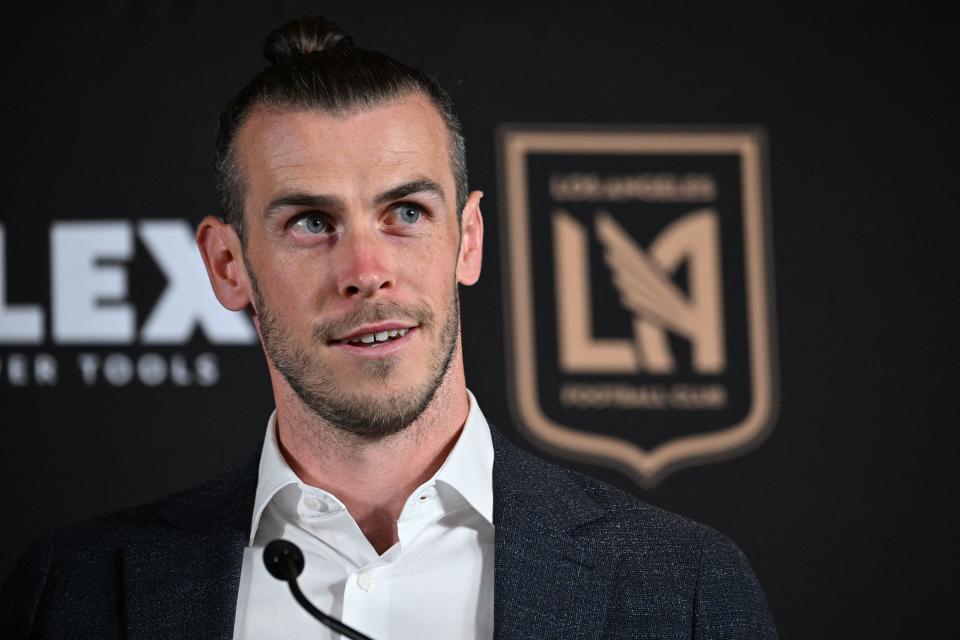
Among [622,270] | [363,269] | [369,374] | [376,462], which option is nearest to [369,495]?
[376,462]

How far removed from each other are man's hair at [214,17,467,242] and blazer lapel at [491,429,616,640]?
40 centimetres

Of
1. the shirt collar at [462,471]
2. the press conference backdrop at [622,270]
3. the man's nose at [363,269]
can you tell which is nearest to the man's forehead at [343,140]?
the man's nose at [363,269]

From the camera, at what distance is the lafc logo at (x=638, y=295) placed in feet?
11.3

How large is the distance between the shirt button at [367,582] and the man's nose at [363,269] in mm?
363

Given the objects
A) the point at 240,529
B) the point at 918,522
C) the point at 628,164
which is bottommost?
the point at 918,522

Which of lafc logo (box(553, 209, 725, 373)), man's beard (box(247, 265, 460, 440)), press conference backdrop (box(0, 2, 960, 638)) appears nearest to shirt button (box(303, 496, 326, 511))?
man's beard (box(247, 265, 460, 440))

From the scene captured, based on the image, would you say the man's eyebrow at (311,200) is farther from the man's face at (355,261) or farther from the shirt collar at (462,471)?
the shirt collar at (462,471)

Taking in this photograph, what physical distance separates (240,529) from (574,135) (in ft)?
6.25

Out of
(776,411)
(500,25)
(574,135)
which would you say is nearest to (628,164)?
(574,135)

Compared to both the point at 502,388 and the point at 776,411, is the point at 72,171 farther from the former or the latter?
the point at 776,411

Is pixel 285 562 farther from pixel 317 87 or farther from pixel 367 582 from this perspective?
pixel 317 87

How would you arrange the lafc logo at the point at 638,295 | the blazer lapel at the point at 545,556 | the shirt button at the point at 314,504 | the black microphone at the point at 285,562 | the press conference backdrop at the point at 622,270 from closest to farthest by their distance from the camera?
the black microphone at the point at 285,562 → the blazer lapel at the point at 545,556 → the shirt button at the point at 314,504 → the press conference backdrop at the point at 622,270 → the lafc logo at the point at 638,295

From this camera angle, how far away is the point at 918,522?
3.57 m

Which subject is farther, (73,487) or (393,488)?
(73,487)
